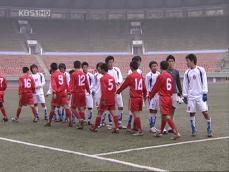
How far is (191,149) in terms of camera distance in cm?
882

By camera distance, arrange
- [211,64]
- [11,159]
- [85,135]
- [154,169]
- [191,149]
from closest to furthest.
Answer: [154,169]
[11,159]
[191,149]
[85,135]
[211,64]

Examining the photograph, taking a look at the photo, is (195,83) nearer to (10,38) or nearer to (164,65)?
(164,65)

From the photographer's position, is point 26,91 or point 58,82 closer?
point 58,82

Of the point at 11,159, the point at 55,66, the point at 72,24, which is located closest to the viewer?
the point at 11,159

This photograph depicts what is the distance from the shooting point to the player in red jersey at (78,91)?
489 inches

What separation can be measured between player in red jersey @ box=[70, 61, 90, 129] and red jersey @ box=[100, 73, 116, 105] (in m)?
1.20

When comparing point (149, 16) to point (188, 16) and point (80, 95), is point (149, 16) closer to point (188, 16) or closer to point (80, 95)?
point (188, 16)

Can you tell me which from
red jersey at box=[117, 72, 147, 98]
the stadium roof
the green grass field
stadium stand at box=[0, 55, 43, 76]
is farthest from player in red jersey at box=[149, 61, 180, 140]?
the stadium roof

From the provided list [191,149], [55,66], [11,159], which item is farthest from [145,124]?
[11,159]

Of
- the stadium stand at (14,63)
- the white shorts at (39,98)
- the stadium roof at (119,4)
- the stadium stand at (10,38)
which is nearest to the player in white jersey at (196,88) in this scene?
the white shorts at (39,98)

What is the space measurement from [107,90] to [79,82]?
1381 millimetres

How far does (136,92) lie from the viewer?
36.2 ft

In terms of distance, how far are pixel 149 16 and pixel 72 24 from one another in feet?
39.1

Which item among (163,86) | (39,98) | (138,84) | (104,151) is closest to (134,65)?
(138,84)
